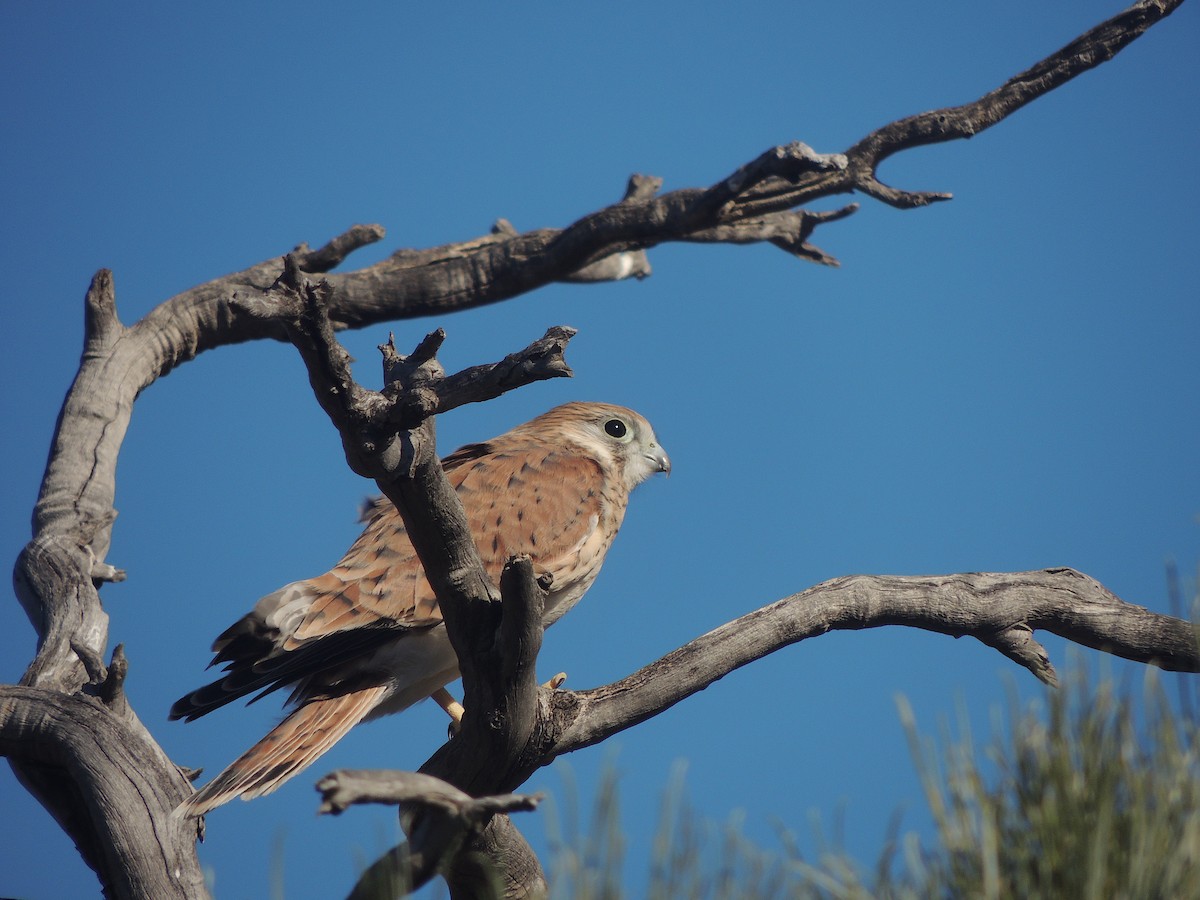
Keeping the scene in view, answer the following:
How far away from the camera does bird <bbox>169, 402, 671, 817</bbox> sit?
3139 mm

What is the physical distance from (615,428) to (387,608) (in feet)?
5.60

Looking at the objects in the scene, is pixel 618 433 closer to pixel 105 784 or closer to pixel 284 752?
pixel 284 752

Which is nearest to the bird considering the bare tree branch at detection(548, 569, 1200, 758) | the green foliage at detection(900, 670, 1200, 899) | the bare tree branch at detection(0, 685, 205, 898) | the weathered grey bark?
the bare tree branch at detection(0, 685, 205, 898)

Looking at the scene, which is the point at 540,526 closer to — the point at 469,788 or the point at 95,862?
the point at 469,788

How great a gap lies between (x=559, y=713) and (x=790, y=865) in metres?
1.16

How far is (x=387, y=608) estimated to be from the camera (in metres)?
3.52

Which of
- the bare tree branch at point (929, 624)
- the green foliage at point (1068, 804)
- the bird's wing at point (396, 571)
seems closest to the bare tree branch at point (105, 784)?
the bird's wing at point (396, 571)

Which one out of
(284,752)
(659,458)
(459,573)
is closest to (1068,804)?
(459,573)

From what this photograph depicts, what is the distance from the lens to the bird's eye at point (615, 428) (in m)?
4.94

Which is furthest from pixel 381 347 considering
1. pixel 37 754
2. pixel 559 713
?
Result: pixel 37 754

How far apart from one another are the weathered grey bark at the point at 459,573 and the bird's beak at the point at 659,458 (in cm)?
90

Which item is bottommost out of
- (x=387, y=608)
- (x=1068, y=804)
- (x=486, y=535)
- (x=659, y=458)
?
(x=1068, y=804)

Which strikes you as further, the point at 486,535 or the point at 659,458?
the point at 659,458

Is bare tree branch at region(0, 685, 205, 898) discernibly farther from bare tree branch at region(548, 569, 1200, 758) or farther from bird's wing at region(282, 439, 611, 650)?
bare tree branch at region(548, 569, 1200, 758)
